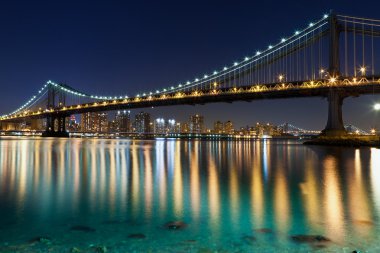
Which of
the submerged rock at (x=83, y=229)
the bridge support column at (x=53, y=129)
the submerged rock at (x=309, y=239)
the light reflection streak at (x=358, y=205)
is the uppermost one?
the bridge support column at (x=53, y=129)

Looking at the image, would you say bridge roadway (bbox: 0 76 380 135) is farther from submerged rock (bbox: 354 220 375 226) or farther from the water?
submerged rock (bbox: 354 220 375 226)

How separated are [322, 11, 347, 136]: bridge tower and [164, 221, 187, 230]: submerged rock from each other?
1544 inches

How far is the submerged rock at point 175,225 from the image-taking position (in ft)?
22.8

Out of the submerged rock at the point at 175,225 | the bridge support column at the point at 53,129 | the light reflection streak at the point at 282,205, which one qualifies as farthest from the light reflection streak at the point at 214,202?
the bridge support column at the point at 53,129

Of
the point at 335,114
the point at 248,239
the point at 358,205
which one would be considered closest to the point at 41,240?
the point at 248,239

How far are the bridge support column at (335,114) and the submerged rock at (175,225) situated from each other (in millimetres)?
39216

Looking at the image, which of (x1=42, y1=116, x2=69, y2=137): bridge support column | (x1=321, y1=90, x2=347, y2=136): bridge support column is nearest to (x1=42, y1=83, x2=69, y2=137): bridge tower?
(x1=42, y1=116, x2=69, y2=137): bridge support column

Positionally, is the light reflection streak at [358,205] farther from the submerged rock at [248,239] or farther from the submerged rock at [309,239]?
the submerged rock at [248,239]

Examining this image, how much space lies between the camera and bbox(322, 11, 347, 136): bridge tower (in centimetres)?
4325

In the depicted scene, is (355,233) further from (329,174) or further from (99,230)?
(329,174)

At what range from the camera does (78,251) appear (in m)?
5.52

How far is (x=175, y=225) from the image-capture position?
712cm

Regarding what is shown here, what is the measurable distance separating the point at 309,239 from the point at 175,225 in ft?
7.71

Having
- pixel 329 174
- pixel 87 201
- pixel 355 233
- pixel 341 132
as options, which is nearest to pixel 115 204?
pixel 87 201
